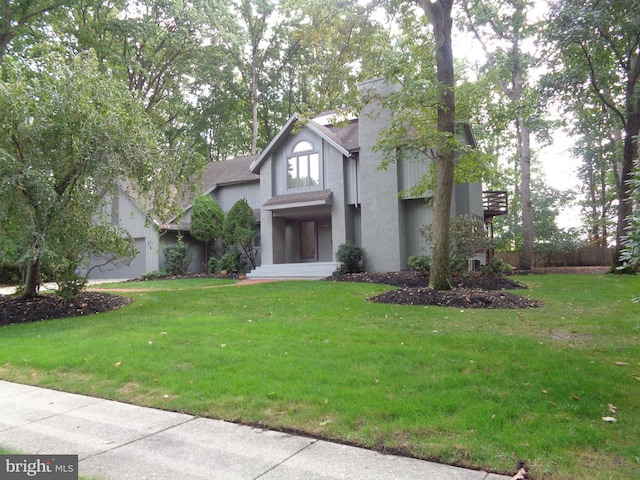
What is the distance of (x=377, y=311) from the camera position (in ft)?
28.5

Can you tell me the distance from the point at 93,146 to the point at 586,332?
9.97 m

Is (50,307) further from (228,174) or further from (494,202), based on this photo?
(494,202)

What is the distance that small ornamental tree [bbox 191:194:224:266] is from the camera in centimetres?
2047

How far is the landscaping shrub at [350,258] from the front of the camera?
17.3m

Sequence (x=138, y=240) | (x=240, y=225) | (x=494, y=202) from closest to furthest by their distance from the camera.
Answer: (x=240, y=225) < (x=494, y=202) < (x=138, y=240)

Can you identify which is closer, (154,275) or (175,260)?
(154,275)

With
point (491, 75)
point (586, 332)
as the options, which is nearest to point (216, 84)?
point (491, 75)

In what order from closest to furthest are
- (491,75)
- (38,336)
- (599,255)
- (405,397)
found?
(405,397) < (38,336) < (491,75) < (599,255)

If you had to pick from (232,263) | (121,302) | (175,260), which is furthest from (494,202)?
(121,302)

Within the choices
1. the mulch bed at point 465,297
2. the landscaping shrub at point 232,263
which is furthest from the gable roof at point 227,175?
the mulch bed at point 465,297

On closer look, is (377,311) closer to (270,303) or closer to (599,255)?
(270,303)

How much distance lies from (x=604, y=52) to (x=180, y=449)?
731 inches

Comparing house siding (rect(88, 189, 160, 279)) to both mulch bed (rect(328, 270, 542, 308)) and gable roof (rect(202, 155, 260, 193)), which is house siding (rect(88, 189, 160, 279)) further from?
mulch bed (rect(328, 270, 542, 308))

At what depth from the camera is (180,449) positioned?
10.3 feet
